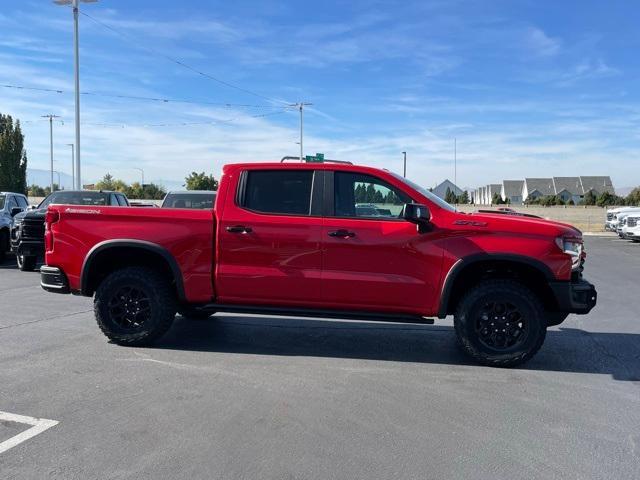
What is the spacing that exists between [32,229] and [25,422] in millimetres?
8633

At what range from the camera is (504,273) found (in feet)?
18.6

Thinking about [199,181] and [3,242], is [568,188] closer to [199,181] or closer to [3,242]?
[199,181]

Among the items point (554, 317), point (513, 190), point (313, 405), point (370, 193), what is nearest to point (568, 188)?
point (513, 190)

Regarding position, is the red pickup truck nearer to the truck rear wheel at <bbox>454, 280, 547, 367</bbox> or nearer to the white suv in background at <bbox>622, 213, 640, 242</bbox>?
the truck rear wheel at <bbox>454, 280, 547, 367</bbox>

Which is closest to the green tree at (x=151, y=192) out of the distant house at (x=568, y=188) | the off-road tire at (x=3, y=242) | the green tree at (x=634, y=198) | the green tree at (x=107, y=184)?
the green tree at (x=107, y=184)

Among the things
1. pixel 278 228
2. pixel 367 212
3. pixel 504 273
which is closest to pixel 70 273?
pixel 278 228

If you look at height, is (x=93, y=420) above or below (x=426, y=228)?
below

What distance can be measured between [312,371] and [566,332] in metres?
3.77

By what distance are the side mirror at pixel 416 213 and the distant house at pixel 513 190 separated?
118632mm

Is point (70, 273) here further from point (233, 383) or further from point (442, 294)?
point (442, 294)

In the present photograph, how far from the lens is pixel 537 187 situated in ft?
361

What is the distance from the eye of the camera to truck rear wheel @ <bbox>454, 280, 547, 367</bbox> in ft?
17.7


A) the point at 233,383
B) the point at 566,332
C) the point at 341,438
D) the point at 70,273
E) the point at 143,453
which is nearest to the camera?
the point at 143,453

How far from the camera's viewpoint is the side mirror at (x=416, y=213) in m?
5.24
